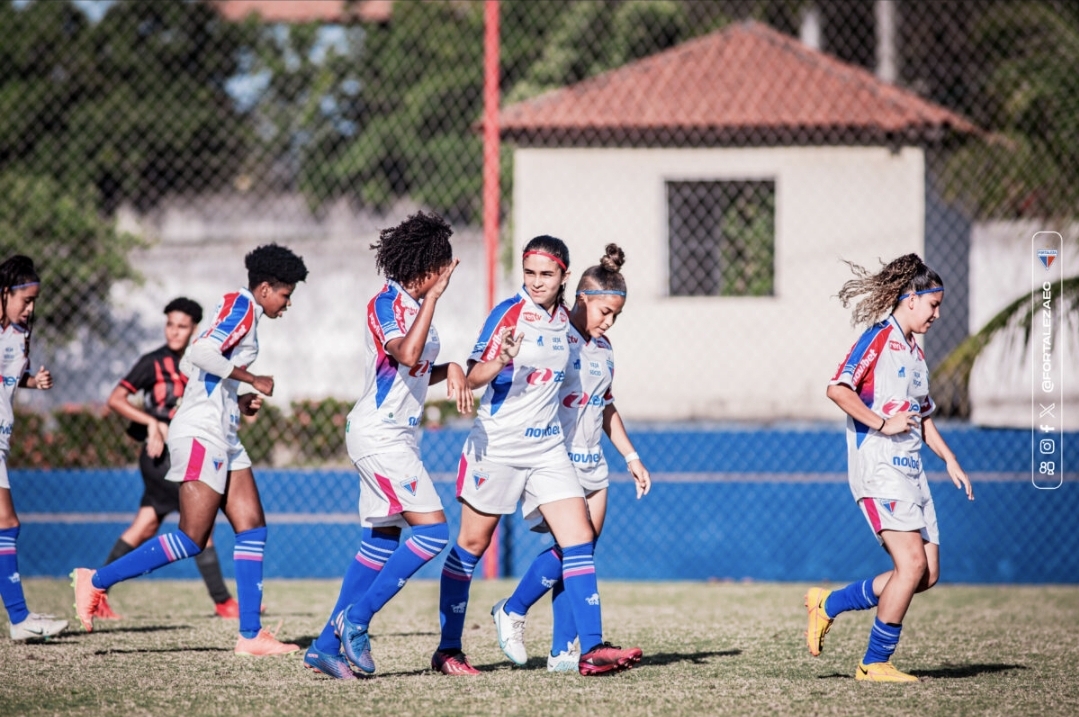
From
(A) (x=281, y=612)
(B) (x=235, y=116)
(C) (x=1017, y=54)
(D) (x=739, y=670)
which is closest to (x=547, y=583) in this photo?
(D) (x=739, y=670)

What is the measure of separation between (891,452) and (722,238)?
8.44m

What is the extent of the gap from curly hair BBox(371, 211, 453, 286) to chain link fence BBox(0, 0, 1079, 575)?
4644mm

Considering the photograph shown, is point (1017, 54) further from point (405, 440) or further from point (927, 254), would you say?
point (405, 440)

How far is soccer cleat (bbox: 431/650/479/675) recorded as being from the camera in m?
5.73

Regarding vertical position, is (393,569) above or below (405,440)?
below

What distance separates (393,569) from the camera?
18.0 ft

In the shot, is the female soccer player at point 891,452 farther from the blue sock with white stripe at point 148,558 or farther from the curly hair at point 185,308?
the curly hair at point 185,308

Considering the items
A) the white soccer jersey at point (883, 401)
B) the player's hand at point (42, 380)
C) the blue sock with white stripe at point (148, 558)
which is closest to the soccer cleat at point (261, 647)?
the blue sock with white stripe at point (148, 558)

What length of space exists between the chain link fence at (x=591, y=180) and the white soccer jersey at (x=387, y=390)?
15.3 feet

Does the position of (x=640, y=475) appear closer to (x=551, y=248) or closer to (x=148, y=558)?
(x=551, y=248)

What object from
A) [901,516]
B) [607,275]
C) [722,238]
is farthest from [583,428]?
[722,238]

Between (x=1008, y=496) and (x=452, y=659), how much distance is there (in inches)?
220

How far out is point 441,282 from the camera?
5.54 metres

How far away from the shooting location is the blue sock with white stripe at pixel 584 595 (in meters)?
5.57
